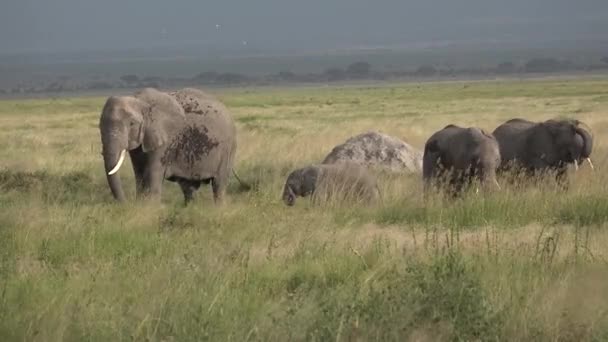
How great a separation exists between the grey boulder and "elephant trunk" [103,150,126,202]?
6063mm

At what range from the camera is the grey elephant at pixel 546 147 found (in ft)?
58.7

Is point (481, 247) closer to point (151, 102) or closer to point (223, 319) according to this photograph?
point (223, 319)

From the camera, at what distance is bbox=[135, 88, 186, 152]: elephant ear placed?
52.0 ft

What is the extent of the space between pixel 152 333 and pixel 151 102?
9792 mm

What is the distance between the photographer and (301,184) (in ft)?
52.5

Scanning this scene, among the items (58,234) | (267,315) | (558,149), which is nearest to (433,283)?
(267,315)

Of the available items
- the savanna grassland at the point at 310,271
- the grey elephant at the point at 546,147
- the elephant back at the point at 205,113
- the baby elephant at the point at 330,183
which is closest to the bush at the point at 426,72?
the grey elephant at the point at 546,147

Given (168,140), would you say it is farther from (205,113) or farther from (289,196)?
(289,196)

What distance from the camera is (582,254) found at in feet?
29.5

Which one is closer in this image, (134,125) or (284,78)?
(134,125)

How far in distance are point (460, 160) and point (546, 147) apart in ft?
8.19

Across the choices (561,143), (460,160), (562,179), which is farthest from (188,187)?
(561,143)

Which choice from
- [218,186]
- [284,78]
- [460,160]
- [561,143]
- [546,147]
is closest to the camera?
[460,160]

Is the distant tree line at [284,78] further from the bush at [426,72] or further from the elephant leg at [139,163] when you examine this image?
the elephant leg at [139,163]
